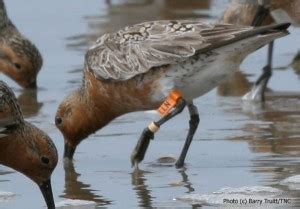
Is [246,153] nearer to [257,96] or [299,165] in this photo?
[299,165]

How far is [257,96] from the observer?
40.7ft

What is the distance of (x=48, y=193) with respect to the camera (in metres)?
8.91

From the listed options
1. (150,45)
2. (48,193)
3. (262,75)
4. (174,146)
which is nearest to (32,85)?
(262,75)

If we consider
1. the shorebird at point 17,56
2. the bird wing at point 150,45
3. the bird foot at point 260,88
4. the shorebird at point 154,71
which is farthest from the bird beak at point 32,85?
the bird wing at point 150,45

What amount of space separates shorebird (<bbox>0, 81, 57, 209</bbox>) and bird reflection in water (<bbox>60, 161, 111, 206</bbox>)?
9.3 inches

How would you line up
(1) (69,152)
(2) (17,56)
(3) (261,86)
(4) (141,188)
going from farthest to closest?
1. (2) (17,56)
2. (3) (261,86)
3. (1) (69,152)
4. (4) (141,188)

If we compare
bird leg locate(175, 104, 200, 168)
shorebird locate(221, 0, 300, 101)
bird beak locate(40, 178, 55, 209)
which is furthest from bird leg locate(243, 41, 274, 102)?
bird beak locate(40, 178, 55, 209)

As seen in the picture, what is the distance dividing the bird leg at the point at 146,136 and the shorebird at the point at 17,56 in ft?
12.9

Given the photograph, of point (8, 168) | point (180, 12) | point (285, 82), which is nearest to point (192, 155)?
point (8, 168)

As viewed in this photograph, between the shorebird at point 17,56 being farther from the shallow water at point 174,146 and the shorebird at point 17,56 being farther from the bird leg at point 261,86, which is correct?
the bird leg at point 261,86

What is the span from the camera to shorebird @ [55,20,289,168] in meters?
10.0

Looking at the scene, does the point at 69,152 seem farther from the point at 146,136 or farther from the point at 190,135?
the point at 190,135

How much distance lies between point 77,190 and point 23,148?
495mm

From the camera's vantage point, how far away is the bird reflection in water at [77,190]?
356 inches
